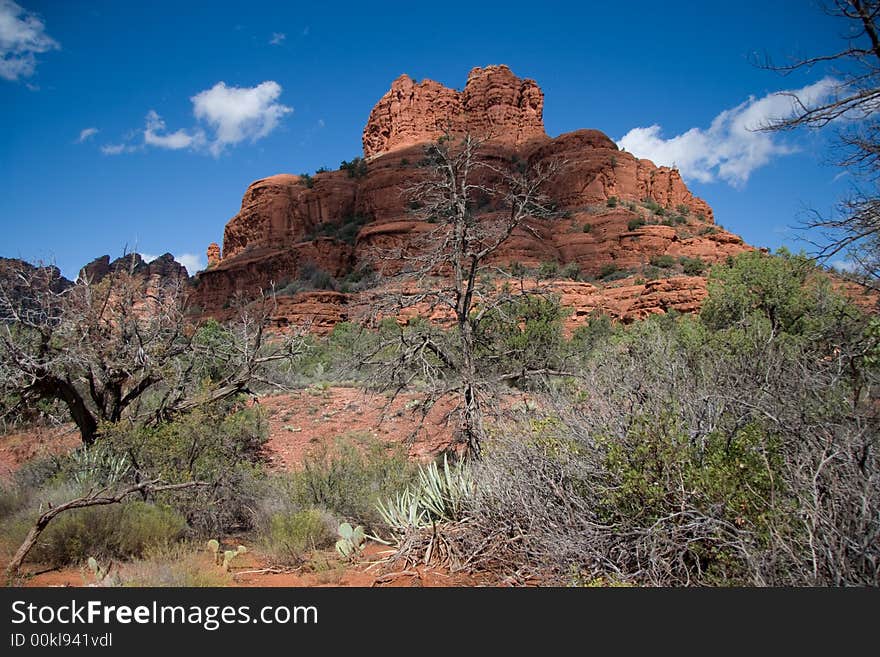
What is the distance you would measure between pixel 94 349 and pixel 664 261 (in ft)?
139

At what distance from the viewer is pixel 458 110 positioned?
72125 millimetres

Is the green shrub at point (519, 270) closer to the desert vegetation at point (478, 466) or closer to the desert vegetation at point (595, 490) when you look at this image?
the desert vegetation at point (478, 466)

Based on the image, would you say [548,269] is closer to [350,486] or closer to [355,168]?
[350,486]

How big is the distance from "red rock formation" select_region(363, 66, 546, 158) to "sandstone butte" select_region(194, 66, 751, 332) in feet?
0.59

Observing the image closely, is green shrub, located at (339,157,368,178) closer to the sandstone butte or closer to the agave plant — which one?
the sandstone butte

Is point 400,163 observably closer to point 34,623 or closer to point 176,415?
point 176,415

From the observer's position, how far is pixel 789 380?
466cm

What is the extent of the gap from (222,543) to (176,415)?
10.6 feet

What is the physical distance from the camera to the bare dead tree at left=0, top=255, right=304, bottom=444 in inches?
341

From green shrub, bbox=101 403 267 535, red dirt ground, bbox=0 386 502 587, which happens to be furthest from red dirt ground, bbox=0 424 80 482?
green shrub, bbox=101 403 267 535

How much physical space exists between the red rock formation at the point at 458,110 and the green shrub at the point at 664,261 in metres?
29.2

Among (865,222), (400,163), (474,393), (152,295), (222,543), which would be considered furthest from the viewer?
(400,163)

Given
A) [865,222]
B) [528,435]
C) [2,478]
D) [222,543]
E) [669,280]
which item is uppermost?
[669,280]

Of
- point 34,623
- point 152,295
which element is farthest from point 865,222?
point 152,295
